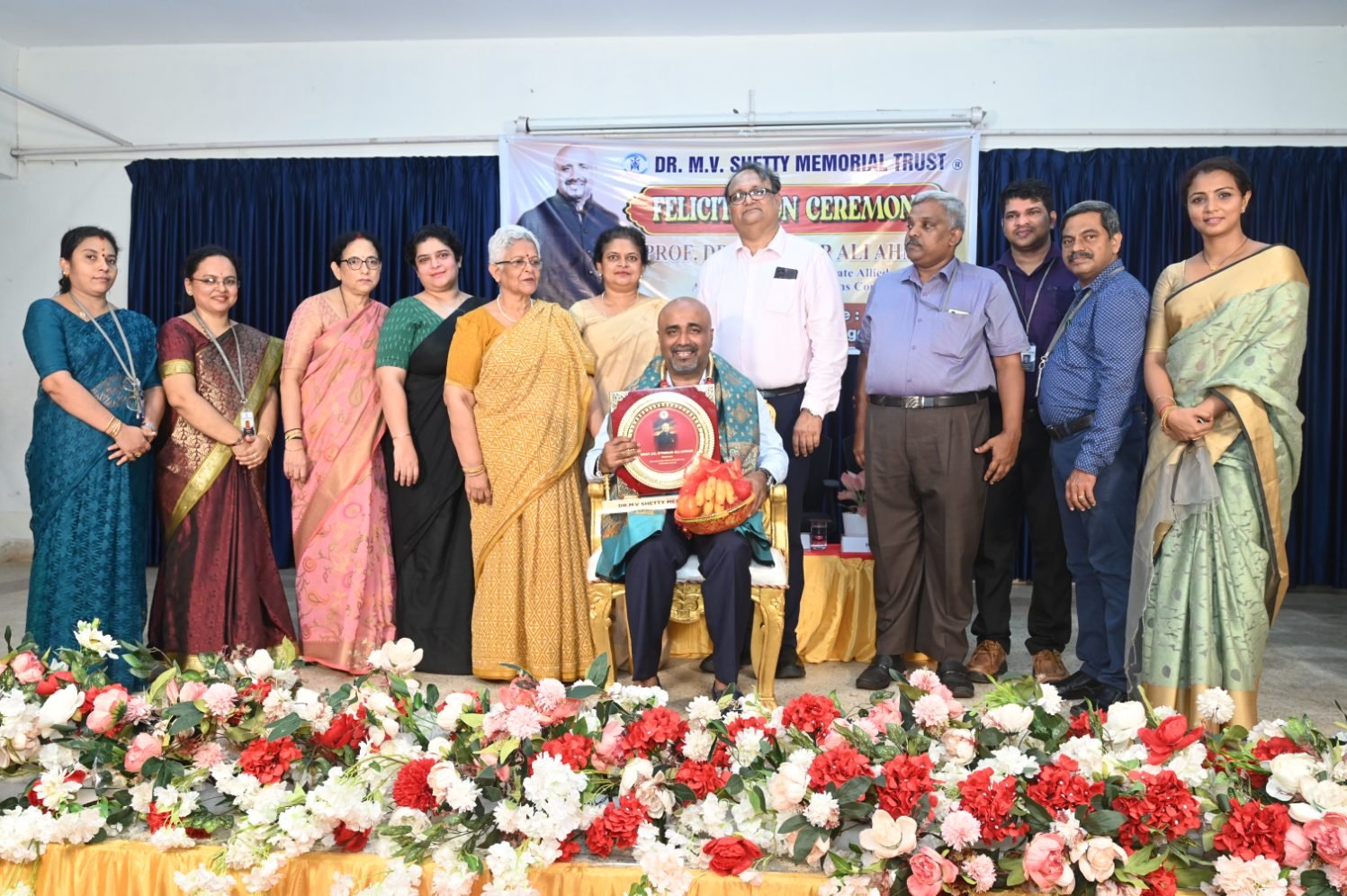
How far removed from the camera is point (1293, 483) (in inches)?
109

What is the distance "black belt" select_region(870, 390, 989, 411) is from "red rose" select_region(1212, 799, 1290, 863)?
2033 millimetres

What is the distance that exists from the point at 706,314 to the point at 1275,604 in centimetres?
173

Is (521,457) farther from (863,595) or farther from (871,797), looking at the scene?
(871,797)

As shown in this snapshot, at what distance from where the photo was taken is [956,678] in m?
3.29

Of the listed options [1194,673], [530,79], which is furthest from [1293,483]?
[530,79]

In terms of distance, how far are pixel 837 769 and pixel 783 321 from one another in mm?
2293

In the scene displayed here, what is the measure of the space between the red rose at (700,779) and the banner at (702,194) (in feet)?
12.9

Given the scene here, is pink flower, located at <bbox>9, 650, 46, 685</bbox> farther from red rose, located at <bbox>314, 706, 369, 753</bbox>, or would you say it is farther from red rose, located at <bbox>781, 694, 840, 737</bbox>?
red rose, located at <bbox>781, 694, 840, 737</bbox>

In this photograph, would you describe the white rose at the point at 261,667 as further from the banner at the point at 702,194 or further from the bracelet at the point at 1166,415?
the banner at the point at 702,194

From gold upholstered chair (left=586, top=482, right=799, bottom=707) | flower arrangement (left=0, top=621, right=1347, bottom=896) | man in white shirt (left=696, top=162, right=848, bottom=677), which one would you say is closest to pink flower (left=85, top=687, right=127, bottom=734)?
flower arrangement (left=0, top=621, right=1347, bottom=896)

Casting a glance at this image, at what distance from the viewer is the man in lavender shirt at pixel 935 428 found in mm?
3281

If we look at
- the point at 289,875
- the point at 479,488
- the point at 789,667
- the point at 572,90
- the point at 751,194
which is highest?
the point at 572,90

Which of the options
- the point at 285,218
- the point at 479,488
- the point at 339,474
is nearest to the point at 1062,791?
the point at 479,488

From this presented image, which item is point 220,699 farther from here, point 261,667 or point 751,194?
point 751,194
